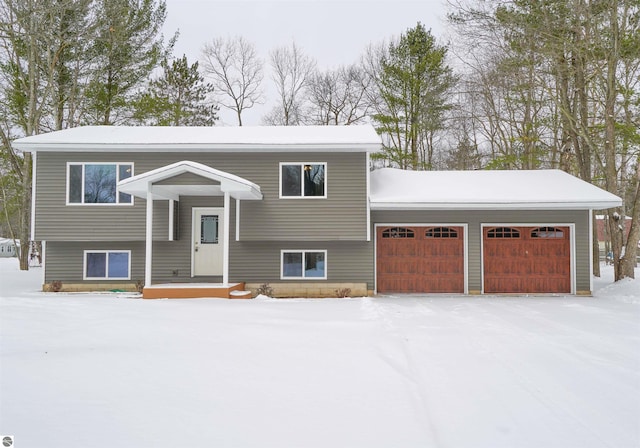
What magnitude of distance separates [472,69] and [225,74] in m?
14.3

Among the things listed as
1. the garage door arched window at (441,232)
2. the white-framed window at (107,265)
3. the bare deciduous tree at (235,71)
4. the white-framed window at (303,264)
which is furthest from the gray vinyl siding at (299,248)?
the bare deciduous tree at (235,71)

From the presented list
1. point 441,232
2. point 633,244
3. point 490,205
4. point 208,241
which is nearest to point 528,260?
point 490,205

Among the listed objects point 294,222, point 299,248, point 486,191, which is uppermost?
point 486,191

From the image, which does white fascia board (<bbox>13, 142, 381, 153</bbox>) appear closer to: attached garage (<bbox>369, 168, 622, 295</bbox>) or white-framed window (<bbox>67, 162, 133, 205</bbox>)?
white-framed window (<bbox>67, 162, 133, 205</bbox>)

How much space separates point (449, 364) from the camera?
514 centimetres

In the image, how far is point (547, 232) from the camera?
12.0m

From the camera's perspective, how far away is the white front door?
1178cm

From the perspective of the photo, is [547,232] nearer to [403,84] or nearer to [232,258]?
[232,258]

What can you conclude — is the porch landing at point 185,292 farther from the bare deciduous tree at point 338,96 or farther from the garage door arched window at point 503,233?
the bare deciduous tree at point 338,96

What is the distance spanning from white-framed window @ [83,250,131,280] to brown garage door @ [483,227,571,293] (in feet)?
33.9

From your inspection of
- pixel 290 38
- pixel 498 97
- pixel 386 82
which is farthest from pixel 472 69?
pixel 290 38

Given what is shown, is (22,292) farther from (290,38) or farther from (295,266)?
(290,38)

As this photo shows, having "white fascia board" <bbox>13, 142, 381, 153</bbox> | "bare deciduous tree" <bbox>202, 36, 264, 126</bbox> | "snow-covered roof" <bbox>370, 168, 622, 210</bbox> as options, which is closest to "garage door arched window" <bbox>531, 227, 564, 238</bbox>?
"snow-covered roof" <bbox>370, 168, 622, 210</bbox>

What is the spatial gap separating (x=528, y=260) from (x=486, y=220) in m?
1.66
